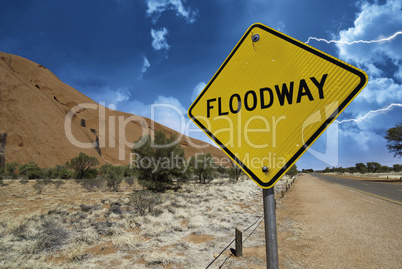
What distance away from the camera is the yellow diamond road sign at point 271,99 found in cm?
119

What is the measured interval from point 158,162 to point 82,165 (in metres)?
18.0

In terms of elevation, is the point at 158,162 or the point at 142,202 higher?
the point at 158,162

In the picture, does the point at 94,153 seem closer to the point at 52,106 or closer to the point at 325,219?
the point at 52,106

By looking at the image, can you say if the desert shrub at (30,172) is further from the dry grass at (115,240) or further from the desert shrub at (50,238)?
the desert shrub at (50,238)

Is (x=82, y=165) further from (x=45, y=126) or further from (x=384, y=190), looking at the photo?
(x=384, y=190)

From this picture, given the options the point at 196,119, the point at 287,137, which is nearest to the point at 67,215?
the point at 196,119

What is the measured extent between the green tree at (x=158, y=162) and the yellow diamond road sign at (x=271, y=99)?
20783 mm

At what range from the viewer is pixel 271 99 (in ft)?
4.59

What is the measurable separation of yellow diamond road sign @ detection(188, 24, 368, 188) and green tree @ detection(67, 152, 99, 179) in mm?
36042

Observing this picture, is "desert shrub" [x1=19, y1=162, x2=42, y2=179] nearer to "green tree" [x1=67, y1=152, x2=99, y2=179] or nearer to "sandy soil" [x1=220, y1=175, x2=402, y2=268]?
"green tree" [x1=67, y1=152, x2=99, y2=179]

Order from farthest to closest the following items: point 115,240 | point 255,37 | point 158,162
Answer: point 158,162
point 115,240
point 255,37

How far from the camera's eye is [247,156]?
1.42 meters

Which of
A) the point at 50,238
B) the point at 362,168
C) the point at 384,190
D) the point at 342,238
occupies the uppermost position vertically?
the point at 50,238

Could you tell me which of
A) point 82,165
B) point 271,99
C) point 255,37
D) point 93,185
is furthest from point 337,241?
point 82,165
